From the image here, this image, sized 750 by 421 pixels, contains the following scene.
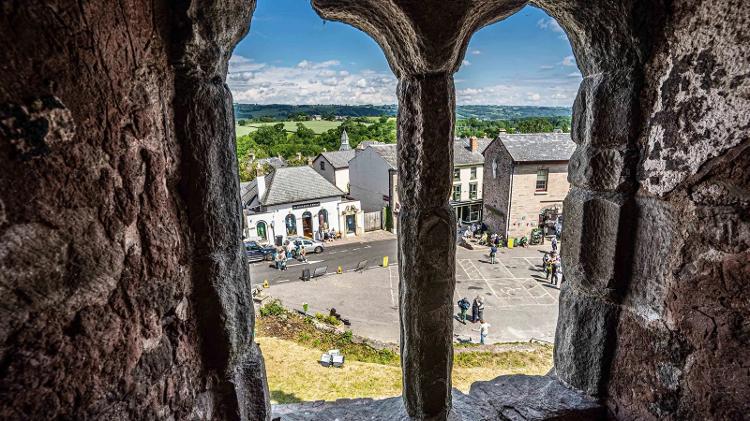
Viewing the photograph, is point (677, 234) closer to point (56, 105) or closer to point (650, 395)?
point (650, 395)

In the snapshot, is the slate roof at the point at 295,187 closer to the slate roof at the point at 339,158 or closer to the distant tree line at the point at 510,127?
the slate roof at the point at 339,158

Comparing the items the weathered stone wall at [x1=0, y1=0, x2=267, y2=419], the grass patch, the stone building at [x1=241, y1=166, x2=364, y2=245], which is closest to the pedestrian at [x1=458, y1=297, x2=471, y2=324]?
the grass patch

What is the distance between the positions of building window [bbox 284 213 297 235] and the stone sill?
1421 centimetres

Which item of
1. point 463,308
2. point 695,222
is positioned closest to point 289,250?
point 463,308

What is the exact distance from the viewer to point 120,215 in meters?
0.96

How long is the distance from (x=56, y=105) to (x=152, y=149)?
0.86 feet

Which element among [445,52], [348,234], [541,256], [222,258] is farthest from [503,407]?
[348,234]

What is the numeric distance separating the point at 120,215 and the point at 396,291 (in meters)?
10.9

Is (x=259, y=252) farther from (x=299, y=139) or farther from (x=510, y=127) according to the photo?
(x=510, y=127)

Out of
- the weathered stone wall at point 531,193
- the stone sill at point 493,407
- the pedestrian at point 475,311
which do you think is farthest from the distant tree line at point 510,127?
the stone sill at point 493,407

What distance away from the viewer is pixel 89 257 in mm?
889

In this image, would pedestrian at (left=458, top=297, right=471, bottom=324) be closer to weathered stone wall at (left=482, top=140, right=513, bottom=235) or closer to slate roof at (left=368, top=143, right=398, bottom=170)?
weathered stone wall at (left=482, top=140, right=513, bottom=235)

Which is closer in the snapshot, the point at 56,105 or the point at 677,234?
the point at 56,105

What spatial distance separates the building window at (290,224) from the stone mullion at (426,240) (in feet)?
47.3
